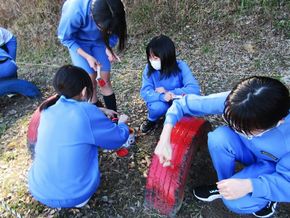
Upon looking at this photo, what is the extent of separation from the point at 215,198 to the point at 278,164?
55 cm

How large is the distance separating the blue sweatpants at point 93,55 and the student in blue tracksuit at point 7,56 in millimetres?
1131

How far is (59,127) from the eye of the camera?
206 centimetres

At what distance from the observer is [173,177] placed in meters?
2.28

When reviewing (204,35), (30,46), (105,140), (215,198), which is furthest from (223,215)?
(30,46)

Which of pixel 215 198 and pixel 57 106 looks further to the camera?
pixel 215 198

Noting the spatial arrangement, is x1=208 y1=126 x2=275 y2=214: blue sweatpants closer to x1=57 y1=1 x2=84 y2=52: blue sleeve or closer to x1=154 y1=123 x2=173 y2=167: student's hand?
x1=154 y1=123 x2=173 y2=167: student's hand

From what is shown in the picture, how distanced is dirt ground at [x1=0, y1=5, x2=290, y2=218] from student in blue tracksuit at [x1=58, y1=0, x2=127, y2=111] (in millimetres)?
647

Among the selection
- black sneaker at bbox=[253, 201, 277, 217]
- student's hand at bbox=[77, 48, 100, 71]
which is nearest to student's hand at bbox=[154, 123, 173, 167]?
black sneaker at bbox=[253, 201, 277, 217]

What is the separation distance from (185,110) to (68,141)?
A: 0.73 m

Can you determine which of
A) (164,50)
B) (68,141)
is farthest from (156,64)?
(68,141)

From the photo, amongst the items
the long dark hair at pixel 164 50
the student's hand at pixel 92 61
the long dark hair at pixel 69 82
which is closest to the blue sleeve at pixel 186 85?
the long dark hair at pixel 164 50

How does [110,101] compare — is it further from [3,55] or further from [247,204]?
[247,204]

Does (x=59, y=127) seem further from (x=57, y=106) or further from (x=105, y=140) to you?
(x=105, y=140)

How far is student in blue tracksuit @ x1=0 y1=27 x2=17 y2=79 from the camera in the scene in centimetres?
Answer: 368
